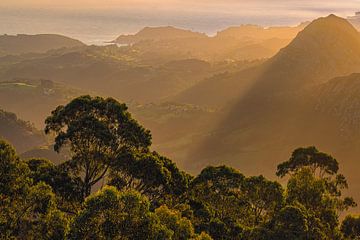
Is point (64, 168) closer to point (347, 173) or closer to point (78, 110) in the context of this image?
point (78, 110)

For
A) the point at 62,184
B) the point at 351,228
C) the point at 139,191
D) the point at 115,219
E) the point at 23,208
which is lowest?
the point at 351,228

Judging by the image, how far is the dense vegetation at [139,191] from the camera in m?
33.8

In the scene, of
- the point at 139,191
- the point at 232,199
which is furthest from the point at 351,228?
the point at 139,191

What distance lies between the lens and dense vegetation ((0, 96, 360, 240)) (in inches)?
1329

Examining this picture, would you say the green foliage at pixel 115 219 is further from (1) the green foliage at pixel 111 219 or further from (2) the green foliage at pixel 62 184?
(2) the green foliage at pixel 62 184

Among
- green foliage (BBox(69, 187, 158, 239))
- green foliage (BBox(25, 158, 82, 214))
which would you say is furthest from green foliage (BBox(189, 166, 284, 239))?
green foliage (BBox(69, 187, 158, 239))

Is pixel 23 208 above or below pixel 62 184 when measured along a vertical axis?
above

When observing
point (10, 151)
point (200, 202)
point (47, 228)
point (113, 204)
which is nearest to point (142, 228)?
point (113, 204)

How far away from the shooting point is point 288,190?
1844 inches

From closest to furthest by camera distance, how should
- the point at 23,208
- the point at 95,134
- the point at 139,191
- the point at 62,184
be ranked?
the point at 23,208, the point at 139,191, the point at 62,184, the point at 95,134

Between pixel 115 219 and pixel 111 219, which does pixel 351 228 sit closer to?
pixel 115 219

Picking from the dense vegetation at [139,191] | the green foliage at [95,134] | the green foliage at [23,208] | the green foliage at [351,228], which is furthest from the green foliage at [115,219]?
the green foliage at [351,228]

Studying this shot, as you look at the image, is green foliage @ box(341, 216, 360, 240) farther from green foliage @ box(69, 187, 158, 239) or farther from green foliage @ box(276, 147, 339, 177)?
green foliage @ box(69, 187, 158, 239)

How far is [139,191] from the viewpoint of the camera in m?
42.2
